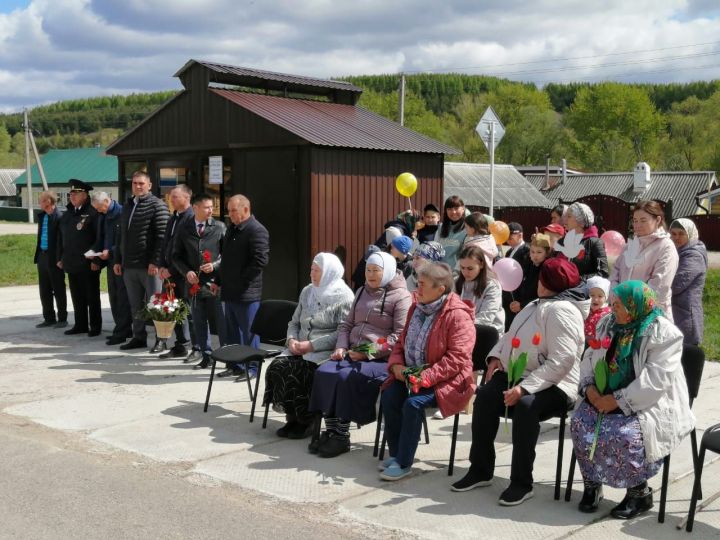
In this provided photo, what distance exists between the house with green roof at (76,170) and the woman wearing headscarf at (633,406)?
232 feet

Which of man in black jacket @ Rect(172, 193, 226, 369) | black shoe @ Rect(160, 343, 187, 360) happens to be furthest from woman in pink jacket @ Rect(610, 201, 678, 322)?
black shoe @ Rect(160, 343, 187, 360)

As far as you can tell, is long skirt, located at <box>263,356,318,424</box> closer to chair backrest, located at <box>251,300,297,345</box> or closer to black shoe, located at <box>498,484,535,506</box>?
chair backrest, located at <box>251,300,297,345</box>

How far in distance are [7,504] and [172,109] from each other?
7.62m

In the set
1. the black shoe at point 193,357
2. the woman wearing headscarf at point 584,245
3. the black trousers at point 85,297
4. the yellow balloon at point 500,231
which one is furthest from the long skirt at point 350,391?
the black trousers at point 85,297

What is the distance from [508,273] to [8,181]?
10984 cm

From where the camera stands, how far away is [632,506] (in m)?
4.68

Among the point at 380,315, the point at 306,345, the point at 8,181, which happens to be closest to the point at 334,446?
the point at 306,345

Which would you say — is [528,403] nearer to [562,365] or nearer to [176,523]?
→ [562,365]

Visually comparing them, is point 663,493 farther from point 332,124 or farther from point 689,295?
point 332,124

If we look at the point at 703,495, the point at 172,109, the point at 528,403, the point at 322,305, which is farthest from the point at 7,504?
the point at 172,109

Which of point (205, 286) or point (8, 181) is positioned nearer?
point (205, 286)

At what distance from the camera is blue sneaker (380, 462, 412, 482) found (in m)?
5.32

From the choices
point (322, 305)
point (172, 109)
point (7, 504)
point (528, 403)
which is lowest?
point (7, 504)

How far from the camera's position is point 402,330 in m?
6.03
